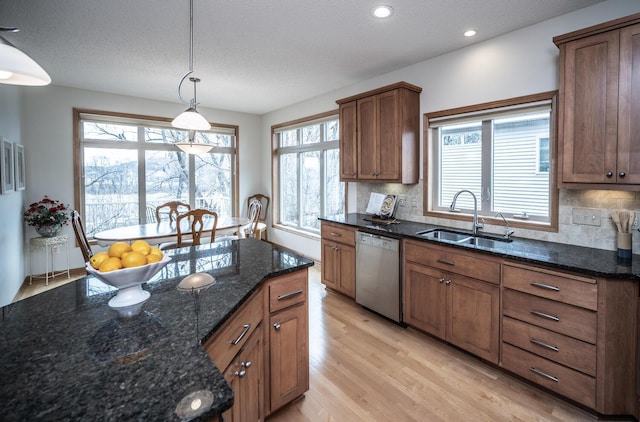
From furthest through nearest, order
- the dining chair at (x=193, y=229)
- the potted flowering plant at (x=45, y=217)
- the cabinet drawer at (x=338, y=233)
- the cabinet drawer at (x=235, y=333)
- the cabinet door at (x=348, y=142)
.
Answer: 1. the potted flowering plant at (x=45, y=217)
2. the cabinet door at (x=348, y=142)
3. the dining chair at (x=193, y=229)
4. the cabinet drawer at (x=338, y=233)
5. the cabinet drawer at (x=235, y=333)

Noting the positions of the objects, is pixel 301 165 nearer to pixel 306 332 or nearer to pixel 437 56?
pixel 437 56

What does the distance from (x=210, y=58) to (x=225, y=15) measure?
39.8 inches

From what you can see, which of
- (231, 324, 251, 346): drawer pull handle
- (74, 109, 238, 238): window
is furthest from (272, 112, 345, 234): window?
(231, 324, 251, 346): drawer pull handle

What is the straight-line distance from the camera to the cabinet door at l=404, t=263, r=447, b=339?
2.64 m

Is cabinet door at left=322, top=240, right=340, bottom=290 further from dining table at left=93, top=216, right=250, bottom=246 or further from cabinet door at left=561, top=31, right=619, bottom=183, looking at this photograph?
cabinet door at left=561, top=31, right=619, bottom=183

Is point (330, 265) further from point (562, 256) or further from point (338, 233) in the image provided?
point (562, 256)

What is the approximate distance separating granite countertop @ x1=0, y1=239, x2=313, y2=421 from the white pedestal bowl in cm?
5

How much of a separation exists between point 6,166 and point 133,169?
1951mm

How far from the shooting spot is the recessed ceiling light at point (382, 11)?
2.36 meters

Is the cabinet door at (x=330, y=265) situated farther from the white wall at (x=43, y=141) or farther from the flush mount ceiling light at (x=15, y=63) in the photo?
the white wall at (x=43, y=141)

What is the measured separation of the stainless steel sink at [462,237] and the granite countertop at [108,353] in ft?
6.22

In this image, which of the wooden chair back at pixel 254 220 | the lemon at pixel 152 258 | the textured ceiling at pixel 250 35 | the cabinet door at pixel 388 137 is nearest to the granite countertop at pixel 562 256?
the cabinet door at pixel 388 137

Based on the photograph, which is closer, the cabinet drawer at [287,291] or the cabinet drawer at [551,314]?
the cabinet drawer at [287,291]

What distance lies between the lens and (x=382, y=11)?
2.41m
